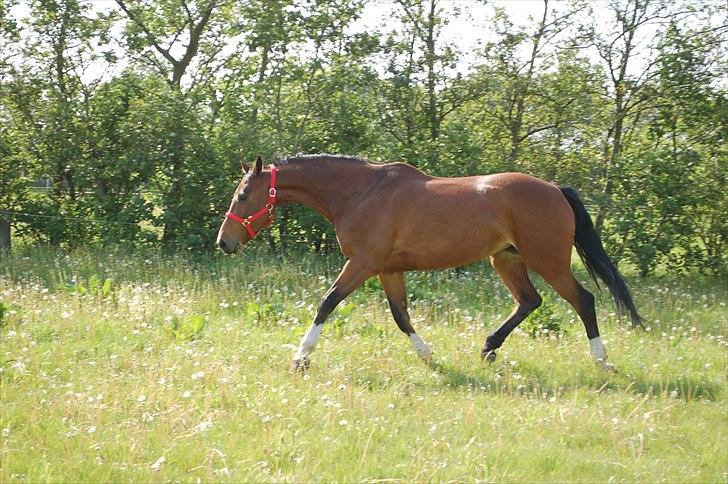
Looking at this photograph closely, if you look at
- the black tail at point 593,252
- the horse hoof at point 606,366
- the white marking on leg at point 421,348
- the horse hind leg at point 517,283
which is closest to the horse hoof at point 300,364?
the white marking on leg at point 421,348

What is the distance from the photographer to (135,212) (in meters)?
13.2

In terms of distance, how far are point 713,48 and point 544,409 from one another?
34.6ft

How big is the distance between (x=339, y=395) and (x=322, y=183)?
2.46 meters

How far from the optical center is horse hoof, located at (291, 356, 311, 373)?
20.9ft

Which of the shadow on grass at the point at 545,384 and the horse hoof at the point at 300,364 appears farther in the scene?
the horse hoof at the point at 300,364

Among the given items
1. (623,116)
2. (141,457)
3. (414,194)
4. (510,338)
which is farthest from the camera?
(623,116)

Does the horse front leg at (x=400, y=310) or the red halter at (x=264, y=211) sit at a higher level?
the red halter at (x=264, y=211)

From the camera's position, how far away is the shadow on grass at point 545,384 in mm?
5871

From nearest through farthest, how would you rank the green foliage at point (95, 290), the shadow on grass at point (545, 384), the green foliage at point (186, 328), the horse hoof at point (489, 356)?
the shadow on grass at point (545, 384) → the horse hoof at point (489, 356) → the green foliage at point (186, 328) → the green foliage at point (95, 290)

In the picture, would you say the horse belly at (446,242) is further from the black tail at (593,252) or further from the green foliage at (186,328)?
the green foliage at (186,328)

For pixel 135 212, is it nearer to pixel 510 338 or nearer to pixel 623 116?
pixel 510 338

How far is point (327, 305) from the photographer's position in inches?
268

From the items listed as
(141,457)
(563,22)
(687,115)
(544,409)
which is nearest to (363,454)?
(141,457)

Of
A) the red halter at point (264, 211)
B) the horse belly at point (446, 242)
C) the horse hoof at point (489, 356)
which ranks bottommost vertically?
the horse hoof at point (489, 356)
